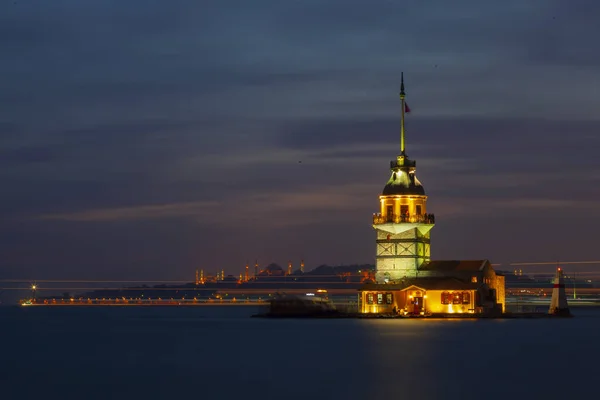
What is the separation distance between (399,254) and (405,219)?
298cm

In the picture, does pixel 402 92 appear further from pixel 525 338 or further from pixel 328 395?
pixel 328 395

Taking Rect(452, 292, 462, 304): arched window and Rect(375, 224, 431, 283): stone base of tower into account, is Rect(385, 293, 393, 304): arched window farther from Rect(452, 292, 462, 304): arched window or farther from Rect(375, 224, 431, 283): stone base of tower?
Rect(452, 292, 462, 304): arched window

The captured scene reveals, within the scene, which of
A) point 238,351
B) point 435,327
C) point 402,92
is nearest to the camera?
point 238,351

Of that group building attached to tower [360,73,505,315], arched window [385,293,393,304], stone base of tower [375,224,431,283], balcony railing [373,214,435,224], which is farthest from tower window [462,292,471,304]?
balcony railing [373,214,435,224]

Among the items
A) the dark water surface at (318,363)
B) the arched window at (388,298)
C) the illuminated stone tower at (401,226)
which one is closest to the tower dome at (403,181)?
the illuminated stone tower at (401,226)

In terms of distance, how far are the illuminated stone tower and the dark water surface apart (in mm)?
5081

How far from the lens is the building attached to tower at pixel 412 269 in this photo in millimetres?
111812

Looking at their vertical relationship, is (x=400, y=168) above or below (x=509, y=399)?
above

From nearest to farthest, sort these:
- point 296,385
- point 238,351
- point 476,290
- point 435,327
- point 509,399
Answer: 1. point 509,399
2. point 296,385
3. point 238,351
4. point 435,327
5. point 476,290

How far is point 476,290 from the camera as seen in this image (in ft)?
365

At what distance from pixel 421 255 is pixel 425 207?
4089mm

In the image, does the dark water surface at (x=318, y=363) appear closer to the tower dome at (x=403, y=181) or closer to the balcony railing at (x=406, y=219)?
the balcony railing at (x=406, y=219)

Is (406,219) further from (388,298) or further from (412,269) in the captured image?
(388,298)

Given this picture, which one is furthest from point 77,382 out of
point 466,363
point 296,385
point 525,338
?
point 525,338
